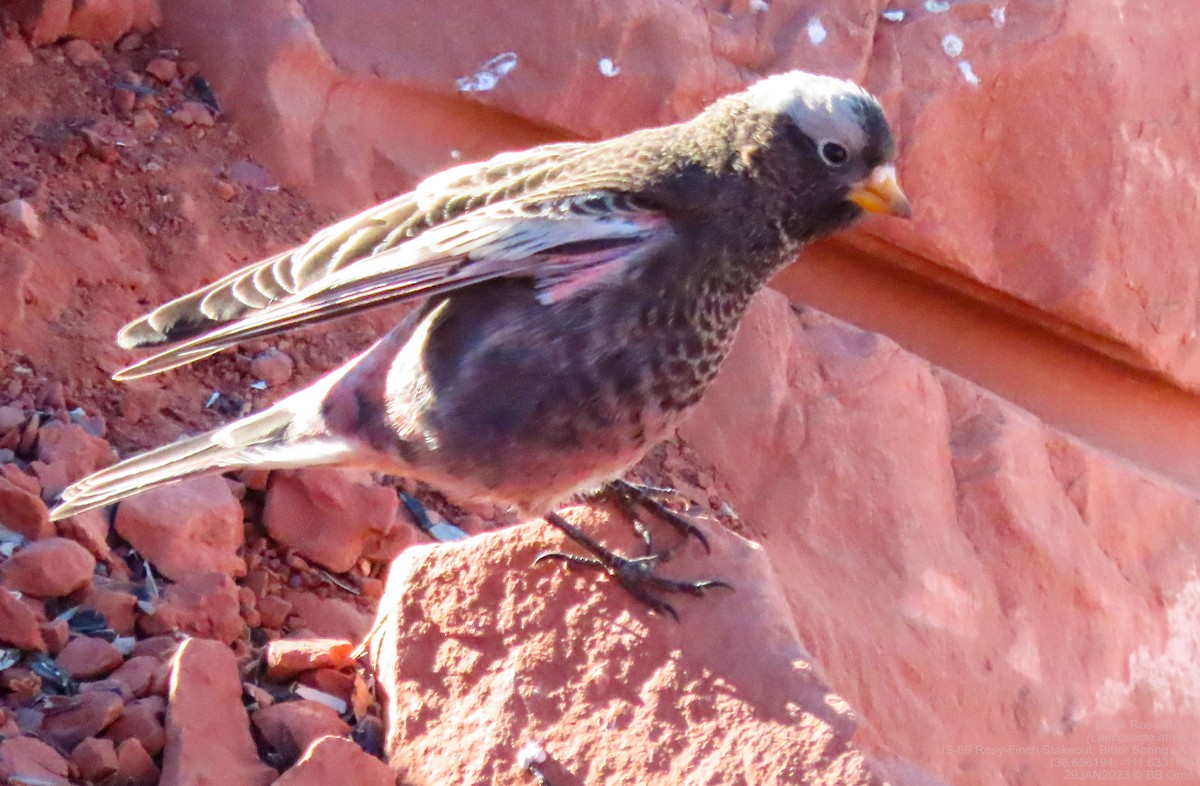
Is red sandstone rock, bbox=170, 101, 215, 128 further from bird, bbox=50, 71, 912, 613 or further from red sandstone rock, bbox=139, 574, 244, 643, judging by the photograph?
red sandstone rock, bbox=139, 574, 244, 643

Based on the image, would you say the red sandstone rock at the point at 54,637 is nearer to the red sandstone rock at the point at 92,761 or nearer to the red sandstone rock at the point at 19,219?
the red sandstone rock at the point at 92,761

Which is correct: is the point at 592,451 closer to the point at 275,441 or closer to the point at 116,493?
the point at 275,441

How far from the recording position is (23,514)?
3633mm

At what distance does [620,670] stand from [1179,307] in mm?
3611

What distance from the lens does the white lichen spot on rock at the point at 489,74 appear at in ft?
18.0

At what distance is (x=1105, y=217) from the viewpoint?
5.86m

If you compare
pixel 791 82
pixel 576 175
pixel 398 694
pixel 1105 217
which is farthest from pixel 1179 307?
pixel 398 694

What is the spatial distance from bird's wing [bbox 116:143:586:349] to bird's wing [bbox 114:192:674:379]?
3cm

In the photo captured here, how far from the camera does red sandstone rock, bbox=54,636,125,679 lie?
3221mm

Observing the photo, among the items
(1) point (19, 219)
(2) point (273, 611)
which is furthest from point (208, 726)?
(1) point (19, 219)

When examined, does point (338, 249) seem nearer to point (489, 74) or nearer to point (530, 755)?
point (530, 755)

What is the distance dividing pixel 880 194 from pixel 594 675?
1.33 metres

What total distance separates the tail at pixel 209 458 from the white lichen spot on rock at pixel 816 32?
284cm

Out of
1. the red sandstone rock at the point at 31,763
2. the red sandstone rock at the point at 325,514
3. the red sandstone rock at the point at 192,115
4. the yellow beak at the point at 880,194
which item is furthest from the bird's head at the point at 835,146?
the red sandstone rock at the point at 192,115
